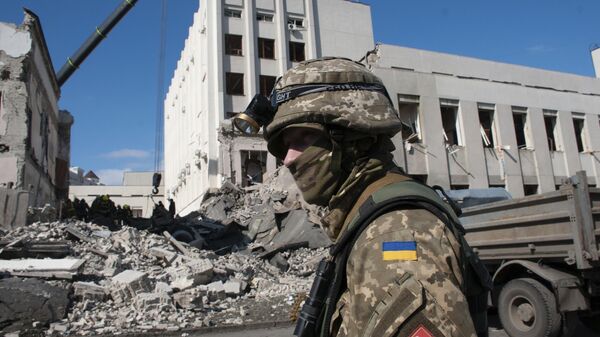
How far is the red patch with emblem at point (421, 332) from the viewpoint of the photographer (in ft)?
3.45

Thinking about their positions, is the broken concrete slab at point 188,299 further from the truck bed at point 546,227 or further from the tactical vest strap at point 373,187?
the tactical vest strap at point 373,187

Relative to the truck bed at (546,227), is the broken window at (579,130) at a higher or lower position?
higher

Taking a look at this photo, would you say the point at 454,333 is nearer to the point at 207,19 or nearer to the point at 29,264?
the point at 29,264

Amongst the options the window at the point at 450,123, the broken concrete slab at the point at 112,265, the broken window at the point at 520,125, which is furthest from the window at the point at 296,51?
the broken concrete slab at the point at 112,265

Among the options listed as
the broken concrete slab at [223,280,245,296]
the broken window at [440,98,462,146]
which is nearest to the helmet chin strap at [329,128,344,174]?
the broken concrete slab at [223,280,245,296]

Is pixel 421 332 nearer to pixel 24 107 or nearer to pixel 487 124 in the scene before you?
pixel 24 107

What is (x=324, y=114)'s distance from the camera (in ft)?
4.98

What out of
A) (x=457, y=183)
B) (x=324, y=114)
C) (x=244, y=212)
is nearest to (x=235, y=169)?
(x=244, y=212)

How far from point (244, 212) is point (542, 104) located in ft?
53.0

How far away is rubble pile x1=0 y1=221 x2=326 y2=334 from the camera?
7180mm

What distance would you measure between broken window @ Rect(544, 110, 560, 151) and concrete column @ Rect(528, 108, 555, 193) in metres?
0.77

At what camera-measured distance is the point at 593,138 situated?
74.3ft

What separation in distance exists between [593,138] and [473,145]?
849cm

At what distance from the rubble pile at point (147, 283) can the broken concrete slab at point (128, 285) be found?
0.02 m
